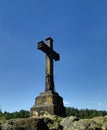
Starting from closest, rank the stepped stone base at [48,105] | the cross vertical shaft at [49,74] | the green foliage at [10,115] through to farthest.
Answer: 1. the green foliage at [10,115]
2. the stepped stone base at [48,105]
3. the cross vertical shaft at [49,74]

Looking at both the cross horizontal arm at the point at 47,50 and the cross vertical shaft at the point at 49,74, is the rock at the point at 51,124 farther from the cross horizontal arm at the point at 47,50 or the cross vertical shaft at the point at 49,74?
the cross horizontal arm at the point at 47,50

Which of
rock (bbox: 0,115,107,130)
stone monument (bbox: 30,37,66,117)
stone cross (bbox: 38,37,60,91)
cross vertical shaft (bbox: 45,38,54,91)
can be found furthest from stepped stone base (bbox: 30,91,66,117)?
rock (bbox: 0,115,107,130)

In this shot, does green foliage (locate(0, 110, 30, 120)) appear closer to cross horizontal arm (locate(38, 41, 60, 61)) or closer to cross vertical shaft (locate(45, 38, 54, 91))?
cross vertical shaft (locate(45, 38, 54, 91))

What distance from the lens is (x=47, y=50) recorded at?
15.3 m

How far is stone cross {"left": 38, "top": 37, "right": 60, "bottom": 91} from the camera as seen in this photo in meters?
14.7

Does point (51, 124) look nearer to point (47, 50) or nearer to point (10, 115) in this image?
point (47, 50)

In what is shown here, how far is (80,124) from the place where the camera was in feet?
31.5

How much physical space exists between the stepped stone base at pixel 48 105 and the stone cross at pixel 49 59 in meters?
0.58

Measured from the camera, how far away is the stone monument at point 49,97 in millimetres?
13672

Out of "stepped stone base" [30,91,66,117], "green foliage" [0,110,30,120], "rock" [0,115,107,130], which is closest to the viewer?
"rock" [0,115,107,130]

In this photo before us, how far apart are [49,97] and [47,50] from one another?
2.89m

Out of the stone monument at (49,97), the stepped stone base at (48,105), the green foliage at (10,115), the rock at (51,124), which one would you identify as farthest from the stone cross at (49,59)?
the rock at (51,124)

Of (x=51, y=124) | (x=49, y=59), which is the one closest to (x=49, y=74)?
(x=49, y=59)

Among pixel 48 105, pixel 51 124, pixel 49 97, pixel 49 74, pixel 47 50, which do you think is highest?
pixel 47 50
